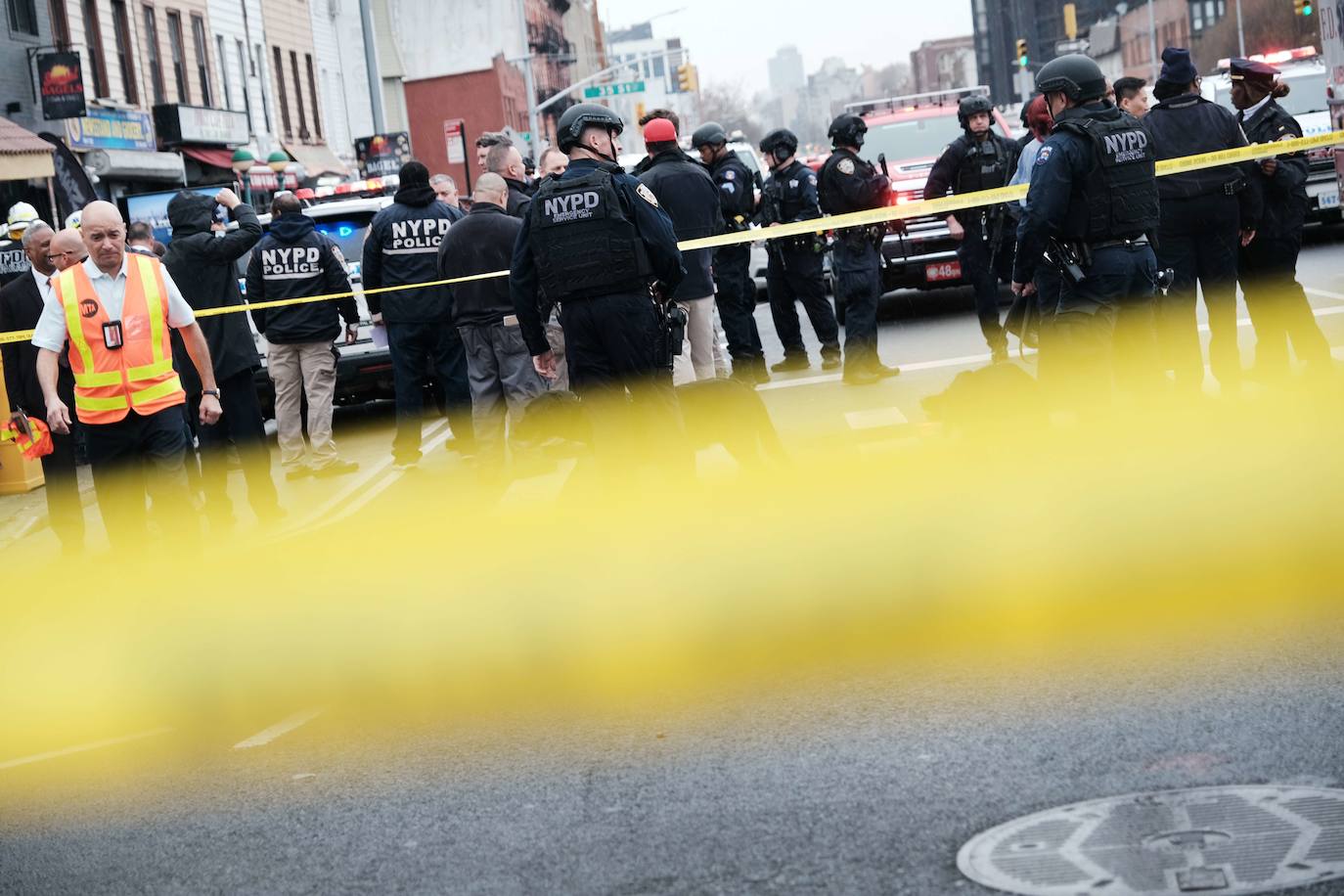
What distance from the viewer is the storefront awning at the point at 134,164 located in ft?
104

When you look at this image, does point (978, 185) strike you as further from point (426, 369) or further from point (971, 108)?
point (426, 369)

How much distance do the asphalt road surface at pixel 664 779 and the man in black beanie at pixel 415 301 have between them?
6.71 meters

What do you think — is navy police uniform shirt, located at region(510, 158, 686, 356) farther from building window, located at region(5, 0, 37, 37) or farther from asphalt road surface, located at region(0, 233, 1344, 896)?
building window, located at region(5, 0, 37, 37)

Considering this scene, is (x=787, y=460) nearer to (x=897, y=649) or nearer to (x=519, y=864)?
(x=897, y=649)

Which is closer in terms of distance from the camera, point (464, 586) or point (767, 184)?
point (464, 586)

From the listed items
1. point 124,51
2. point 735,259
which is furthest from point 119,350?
point 124,51

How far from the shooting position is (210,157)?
37875mm

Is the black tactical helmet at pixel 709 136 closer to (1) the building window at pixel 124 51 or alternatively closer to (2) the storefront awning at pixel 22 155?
(2) the storefront awning at pixel 22 155

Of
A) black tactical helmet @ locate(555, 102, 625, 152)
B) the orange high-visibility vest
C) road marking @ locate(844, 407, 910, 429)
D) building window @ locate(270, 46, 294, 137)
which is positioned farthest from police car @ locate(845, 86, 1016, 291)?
building window @ locate(270, 46, 294, 137)

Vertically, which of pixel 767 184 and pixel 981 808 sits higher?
pixel 767 184

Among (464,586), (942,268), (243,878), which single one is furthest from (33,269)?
(942,268)

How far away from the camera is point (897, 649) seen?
6625 millimetres

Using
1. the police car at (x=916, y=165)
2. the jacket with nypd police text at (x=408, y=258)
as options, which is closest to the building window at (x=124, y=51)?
the police car at (x=916, y=165)

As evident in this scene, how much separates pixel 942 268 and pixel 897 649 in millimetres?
13182
